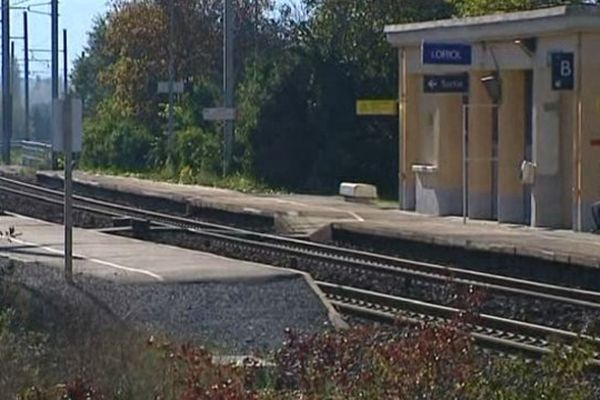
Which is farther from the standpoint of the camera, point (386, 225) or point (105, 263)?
point (386, 225)

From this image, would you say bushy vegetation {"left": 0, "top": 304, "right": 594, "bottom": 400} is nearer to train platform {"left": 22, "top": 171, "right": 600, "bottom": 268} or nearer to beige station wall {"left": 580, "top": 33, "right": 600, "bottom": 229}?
train platform {"left": 22, "top": 171, "right": 600, "bottom": 268}

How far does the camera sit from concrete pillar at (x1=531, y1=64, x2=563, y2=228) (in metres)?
34.1

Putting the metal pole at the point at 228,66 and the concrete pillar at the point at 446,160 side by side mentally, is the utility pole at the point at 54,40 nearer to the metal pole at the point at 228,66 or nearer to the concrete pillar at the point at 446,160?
the metal pole at the point at 228,66

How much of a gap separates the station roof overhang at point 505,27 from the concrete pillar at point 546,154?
877 mm

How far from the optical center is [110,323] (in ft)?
47.5

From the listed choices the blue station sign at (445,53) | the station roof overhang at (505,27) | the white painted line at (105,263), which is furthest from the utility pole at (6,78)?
the white painted line at (105,263)

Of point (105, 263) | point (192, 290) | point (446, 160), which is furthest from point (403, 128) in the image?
point (192, 290)

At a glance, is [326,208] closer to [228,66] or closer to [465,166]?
[465,166]

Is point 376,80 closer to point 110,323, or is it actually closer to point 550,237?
point 550,237

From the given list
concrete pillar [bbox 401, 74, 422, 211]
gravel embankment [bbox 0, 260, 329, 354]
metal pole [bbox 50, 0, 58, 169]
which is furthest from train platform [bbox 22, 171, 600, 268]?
metal pole [bbox 50, 0, 58, 169]

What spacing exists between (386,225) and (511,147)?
10.9 ft

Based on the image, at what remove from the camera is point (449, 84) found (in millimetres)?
37125

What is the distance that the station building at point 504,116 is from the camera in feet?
109

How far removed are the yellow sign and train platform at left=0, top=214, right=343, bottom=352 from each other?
1482cm
